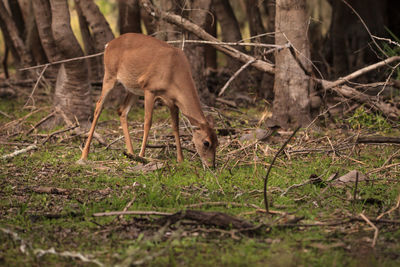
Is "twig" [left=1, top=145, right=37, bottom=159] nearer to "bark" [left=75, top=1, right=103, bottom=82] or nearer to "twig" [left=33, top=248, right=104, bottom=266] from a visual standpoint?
"twig" [left=33, top=248, right=104, bottom=266]

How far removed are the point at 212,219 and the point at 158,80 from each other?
332 centimetres

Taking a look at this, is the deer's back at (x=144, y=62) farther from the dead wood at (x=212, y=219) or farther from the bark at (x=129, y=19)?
the bark at (x=129, y=19)

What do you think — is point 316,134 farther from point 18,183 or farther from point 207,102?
point 18,183

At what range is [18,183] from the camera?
664 cm

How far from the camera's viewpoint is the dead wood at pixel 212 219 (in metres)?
4.80

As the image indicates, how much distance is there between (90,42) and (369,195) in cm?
907

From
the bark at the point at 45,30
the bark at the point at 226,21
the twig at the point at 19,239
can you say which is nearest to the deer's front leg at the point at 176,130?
the twig at the point at 19,239

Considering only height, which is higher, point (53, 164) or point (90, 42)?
point (90, 42)

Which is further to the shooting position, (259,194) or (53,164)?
(53,164)

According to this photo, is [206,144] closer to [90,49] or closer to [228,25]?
[90,49]

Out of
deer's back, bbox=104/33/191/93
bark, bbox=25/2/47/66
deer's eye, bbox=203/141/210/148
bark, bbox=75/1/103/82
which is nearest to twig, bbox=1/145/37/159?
deer's back, bbox=104/33/191/93

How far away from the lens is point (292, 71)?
9320mm

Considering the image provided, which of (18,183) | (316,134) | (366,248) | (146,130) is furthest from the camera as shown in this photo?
(316,134)

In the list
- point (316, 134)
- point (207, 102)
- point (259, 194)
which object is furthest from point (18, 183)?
point (207, 102)
